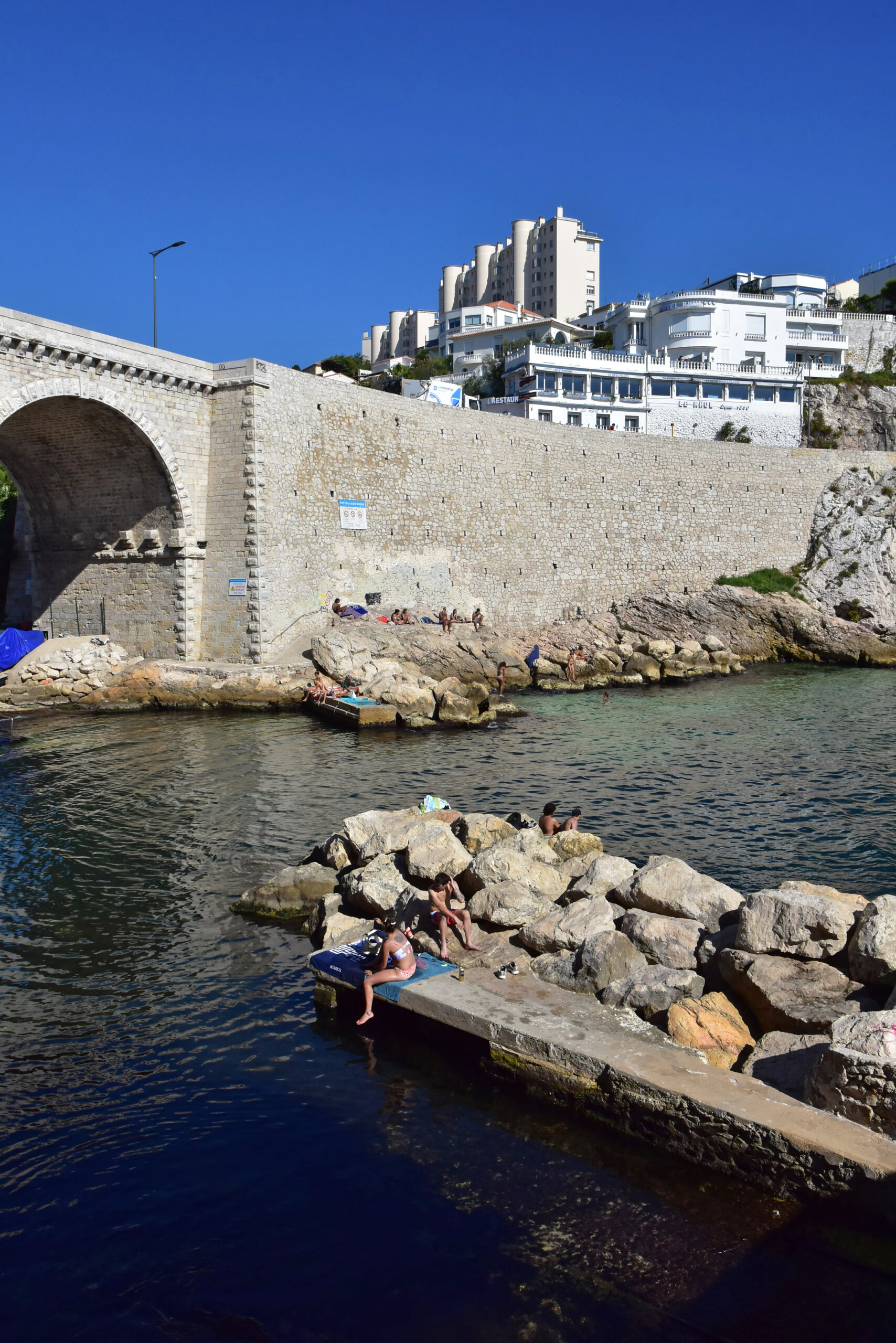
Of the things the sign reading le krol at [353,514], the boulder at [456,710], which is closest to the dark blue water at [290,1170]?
the boulder at [456,710]

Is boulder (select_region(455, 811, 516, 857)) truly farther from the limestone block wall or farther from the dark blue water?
the limestone block wall

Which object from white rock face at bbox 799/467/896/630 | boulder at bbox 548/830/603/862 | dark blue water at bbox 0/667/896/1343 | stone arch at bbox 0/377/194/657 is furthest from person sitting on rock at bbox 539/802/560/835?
white rock face at bbox 799/467/896/630

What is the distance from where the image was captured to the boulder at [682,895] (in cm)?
770

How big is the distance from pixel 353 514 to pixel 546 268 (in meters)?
70.0

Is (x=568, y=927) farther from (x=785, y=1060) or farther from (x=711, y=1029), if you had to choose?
(x=785, y=1060)

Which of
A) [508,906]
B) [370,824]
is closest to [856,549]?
[370,824]

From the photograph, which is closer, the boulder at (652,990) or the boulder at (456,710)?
the boulder at (652,990)

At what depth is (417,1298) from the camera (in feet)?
14.2

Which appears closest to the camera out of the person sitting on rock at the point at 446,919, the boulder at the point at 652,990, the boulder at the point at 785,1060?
the boulder at the point at 785,1060

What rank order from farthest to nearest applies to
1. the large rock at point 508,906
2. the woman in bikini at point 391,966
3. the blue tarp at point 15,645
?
the blue tarp at point 15,645, the large rock at point 508,906, the woman in bikini at point 391,966

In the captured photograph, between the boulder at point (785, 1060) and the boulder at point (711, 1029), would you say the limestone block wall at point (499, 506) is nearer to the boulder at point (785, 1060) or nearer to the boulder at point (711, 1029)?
the boulder at point (711, 1029)

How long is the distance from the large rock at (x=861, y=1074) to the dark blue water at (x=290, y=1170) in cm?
50

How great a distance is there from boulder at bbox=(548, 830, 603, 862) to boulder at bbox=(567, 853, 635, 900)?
35.4 inches

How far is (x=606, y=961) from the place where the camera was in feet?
22.4
